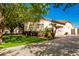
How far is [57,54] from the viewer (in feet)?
16.9

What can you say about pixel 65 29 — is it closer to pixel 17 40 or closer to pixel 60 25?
pixel 60 25

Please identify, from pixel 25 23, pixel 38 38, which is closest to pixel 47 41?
pixel 38 38

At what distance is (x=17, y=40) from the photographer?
553 centimetres

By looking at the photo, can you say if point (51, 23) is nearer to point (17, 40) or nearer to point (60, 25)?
point (60, 25)

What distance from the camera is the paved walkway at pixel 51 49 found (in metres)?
5.17

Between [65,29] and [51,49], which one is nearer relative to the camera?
[51,49]

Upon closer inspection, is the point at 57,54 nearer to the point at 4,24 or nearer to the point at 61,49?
the point at 61,49

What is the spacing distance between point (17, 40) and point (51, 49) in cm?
84

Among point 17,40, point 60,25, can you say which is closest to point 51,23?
point 60,25

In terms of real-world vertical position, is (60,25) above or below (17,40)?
above

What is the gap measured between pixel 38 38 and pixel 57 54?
693 millimetres

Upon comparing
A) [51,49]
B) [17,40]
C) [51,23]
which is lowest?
[51,49]

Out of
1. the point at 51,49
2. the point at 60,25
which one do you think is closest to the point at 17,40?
the point at 51,49

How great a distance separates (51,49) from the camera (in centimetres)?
529
